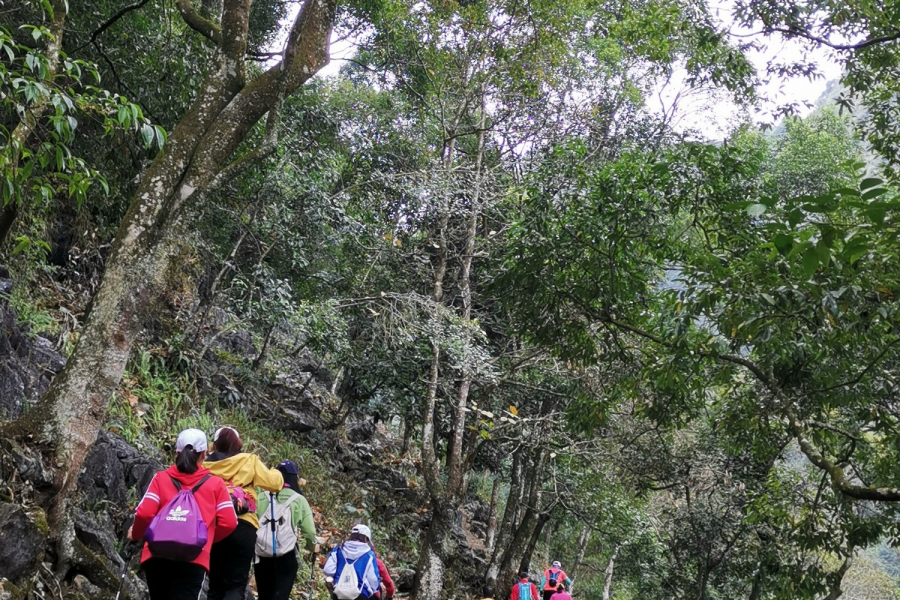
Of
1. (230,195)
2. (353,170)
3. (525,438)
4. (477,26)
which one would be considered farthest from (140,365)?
(477,26)

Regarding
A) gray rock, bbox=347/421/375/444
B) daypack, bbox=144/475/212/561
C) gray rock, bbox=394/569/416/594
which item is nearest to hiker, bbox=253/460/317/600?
daypack, bbox=144/475/212/561

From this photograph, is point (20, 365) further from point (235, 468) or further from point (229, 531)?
point (229, 531)

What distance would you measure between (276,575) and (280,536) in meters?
0.37

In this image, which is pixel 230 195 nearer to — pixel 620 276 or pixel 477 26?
pixel 477 26

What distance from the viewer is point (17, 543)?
394cm

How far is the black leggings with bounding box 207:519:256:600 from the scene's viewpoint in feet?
→ 15.4

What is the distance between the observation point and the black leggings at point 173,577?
387cm

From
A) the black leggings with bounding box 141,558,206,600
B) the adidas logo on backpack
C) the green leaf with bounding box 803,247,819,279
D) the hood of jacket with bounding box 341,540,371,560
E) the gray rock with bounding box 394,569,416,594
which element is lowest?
the gray rock with bounding box 394,569,416,594

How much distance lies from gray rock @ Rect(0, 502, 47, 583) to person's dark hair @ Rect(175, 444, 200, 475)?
1044 mm

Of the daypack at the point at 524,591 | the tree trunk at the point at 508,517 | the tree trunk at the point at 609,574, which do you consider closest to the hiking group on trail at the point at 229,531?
the daypack at the point at 524,591

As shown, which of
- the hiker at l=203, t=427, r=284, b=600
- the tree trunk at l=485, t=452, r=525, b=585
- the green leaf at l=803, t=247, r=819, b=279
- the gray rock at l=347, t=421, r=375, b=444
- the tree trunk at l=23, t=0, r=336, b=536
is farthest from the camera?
the gray rock at l=347, t=421, r=375, b=444

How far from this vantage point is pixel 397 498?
47.9 ft

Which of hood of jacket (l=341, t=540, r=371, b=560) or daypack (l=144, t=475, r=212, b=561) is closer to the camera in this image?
daypack (l=144, t=475, r=212, b=561)

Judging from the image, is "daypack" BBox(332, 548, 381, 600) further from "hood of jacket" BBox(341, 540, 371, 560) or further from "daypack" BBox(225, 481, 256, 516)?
"daypack" BBox(225, 481, 256, 516)
